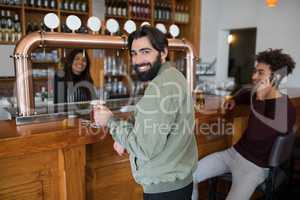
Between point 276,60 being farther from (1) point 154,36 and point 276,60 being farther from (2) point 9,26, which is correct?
(2) point 9,26

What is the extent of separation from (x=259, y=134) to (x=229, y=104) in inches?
16.0

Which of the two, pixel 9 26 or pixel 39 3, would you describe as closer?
pixel 9 26

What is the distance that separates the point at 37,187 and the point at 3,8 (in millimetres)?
2882

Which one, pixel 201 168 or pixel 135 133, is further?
pixel 201 168

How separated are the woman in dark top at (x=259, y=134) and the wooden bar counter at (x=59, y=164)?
21.8 inches

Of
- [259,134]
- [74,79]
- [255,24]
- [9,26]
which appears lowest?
[259,134]

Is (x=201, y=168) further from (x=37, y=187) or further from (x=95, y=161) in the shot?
(x=37, y=187)

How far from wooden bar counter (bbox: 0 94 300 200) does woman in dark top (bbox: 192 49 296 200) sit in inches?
21.8

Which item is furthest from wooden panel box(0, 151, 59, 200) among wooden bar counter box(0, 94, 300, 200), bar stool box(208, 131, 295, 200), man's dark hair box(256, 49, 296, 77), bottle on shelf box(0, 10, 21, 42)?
bottle on shelf box(0, 10, 21, 42)

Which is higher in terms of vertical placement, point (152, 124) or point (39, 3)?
point (39, 3)

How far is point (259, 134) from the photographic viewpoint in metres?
1.84

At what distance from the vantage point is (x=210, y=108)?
202cm

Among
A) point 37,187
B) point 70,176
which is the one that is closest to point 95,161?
point 70,176

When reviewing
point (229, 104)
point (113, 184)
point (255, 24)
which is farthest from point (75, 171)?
point (255, 24)
